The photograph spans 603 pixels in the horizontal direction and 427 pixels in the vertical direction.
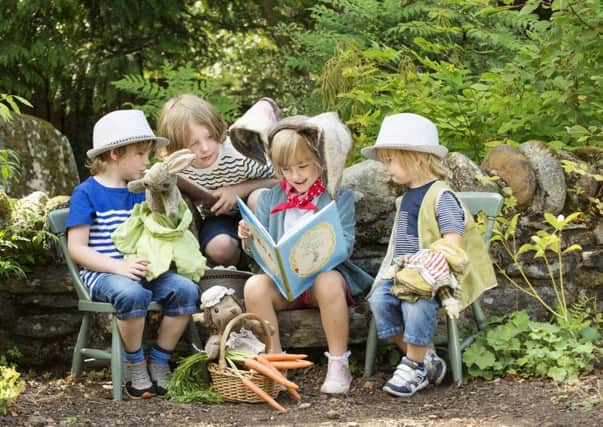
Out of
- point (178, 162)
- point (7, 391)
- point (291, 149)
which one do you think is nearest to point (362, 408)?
point (291, 149)

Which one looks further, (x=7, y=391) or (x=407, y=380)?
(x=407, y=380)

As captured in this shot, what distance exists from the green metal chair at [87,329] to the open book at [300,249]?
542 mm

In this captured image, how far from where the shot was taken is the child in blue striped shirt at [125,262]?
12.8 feet

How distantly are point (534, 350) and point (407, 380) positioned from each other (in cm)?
55

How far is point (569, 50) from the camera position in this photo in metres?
4.80

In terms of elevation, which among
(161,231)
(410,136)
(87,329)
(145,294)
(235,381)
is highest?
(410,136)

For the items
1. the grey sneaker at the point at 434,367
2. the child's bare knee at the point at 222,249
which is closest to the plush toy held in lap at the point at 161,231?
the child's bare knee at the point at 222,249

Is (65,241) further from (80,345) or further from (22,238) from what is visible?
(80,345)

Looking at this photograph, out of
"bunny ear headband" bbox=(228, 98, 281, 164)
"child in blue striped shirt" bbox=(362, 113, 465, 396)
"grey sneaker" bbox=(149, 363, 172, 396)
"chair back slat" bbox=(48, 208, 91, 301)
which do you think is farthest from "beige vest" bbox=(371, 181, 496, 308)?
"chair back slat" bbox=(48, 208, 91, 301)

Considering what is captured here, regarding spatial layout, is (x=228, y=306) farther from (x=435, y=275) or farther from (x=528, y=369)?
(x=528, y=369)

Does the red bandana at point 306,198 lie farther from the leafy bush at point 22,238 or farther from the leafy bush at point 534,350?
the leafy bush at point 22,238

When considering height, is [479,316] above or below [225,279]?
below

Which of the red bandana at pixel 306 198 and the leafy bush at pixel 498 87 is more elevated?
the leafy bush at pixel 498 87

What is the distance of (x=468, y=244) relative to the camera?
396cm
